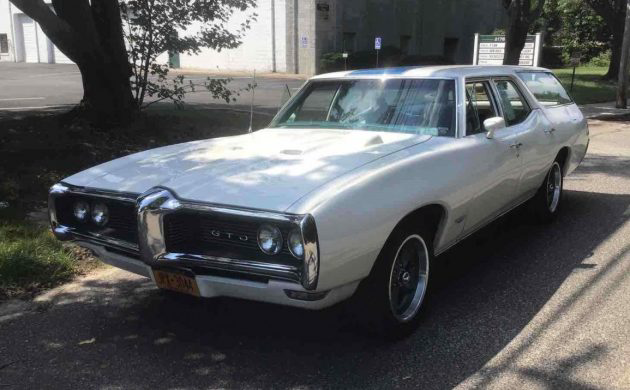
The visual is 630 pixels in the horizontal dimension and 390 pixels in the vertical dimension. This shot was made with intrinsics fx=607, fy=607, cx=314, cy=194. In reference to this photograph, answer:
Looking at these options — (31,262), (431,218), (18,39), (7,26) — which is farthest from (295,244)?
(7,26)

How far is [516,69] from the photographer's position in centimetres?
575

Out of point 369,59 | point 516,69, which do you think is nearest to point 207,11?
point 516,69

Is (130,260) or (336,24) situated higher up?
(336,24)

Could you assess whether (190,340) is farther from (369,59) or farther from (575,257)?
(369,59)

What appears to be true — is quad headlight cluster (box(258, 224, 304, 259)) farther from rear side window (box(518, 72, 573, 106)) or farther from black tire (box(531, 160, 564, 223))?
rear side window (box(518, 72, 573, 106))

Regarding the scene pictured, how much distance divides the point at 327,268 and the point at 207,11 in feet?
27.8

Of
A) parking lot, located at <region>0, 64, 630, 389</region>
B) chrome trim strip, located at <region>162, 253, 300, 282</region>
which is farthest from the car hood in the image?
parking lot, located at <region>0, 64, 630, 389</region>

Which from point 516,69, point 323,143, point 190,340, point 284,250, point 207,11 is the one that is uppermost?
point 207,11

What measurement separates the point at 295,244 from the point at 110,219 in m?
1.31

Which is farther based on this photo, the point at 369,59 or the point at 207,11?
the point at 369,59

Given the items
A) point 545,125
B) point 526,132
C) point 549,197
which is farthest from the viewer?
point 549,197

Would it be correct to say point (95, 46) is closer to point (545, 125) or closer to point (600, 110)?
point (545, 125)

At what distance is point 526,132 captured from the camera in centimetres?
513

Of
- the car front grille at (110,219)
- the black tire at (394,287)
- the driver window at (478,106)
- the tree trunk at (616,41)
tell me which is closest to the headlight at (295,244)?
the black tire at (394,287)
